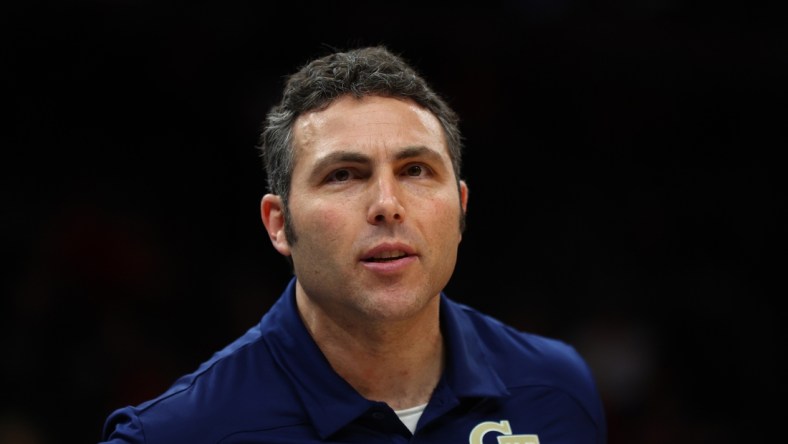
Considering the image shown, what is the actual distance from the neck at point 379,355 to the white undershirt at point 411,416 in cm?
2

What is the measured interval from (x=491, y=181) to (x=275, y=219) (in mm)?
4226

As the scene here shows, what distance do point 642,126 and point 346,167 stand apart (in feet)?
16.6

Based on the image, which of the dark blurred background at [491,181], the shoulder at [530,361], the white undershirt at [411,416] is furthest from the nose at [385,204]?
the dark blurred background at [491,181]

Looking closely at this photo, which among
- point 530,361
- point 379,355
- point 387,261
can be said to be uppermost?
point 387,261

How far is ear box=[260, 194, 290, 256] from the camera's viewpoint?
8.64 feet

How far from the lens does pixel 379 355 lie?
100 inches

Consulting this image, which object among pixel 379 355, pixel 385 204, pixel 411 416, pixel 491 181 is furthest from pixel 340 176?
pixel 491 181

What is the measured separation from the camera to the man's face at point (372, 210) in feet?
7.71

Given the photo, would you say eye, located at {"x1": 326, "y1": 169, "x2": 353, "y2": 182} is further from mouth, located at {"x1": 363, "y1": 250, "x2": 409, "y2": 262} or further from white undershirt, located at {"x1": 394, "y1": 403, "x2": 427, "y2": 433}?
white undershirt, located at {"x1": 394, "y1": 403, "x2": 427, "y2": 433}

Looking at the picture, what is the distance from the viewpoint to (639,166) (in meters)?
6.93

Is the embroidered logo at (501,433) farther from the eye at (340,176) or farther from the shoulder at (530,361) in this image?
the eye at (340,176)

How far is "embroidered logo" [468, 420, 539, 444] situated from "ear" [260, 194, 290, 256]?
0.72 m

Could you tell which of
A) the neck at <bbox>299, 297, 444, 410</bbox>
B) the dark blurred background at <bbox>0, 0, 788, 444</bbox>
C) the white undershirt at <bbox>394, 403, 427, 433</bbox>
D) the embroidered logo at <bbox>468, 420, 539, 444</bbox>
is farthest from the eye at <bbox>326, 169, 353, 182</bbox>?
the dark blurred background at <bbox>0, 0, 788, 444</bbox>

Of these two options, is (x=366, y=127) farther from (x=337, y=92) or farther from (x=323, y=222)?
(x=323, y=222)
